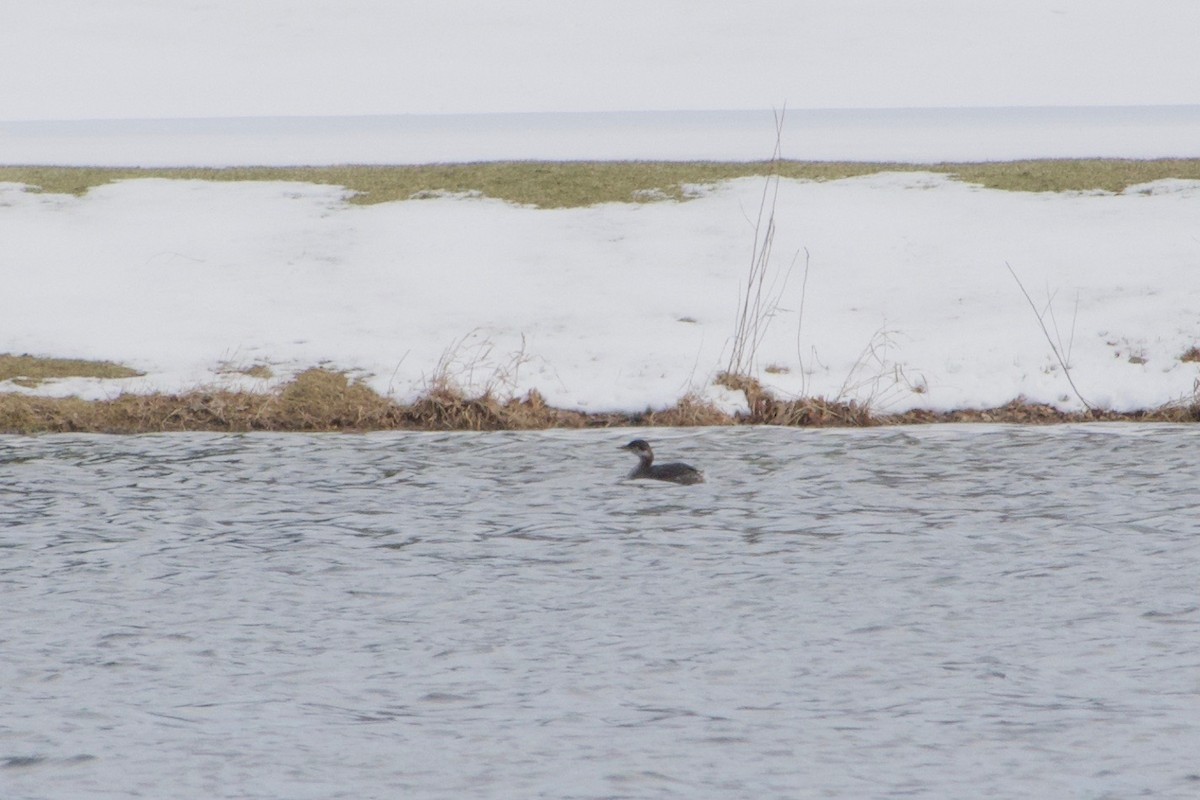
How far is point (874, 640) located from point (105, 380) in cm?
876

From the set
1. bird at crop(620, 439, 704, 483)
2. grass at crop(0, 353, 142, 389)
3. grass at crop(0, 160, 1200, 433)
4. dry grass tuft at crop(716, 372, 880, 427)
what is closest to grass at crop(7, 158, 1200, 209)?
grass at crop(0, 353, 142, 389)

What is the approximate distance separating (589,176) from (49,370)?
922cm

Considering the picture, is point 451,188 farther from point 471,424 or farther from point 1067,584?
point 1067,584

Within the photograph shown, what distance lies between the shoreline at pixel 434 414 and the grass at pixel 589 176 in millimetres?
7358

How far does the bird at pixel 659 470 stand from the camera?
32.9 ft

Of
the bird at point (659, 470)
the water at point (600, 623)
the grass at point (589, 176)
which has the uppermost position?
the grass at point (589, 176)

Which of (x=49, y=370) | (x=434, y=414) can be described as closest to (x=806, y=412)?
(x=434, y=414)

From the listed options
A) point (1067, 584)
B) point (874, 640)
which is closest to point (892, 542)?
point (1067, 584)

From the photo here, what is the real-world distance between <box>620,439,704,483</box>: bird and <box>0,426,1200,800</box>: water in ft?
0.36

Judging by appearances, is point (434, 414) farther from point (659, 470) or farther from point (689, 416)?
point (659, 470)

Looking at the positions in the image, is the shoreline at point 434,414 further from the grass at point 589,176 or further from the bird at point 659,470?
A: the grass at point 589,176

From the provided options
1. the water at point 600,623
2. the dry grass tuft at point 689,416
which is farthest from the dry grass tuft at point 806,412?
the water at point 600,623

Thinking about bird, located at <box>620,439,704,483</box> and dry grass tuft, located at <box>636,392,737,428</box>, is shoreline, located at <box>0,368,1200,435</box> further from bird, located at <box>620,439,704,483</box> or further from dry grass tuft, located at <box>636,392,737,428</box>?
bird, located at <box>620,439,704,483</box>

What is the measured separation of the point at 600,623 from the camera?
23.2 feet
